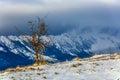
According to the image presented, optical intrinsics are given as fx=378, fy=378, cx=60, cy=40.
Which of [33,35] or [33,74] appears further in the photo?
[33,35]

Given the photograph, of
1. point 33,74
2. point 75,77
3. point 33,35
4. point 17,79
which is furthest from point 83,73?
point 33,35

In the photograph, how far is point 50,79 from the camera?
31938 millimetres

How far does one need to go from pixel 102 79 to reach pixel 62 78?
3402 millimetres

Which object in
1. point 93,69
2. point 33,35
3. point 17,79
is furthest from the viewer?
point 33,35

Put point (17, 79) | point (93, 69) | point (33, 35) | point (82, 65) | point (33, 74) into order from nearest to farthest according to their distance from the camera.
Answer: point (17, 79)
point (33, 74)
point (93, 69)
point (82, 65)
point (33, 35)

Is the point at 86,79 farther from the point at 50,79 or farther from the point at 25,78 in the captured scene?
the point at 25,78

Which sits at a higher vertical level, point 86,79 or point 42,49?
point 42,49

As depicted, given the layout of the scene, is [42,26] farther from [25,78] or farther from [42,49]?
[25,78]

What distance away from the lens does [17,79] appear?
31.2 meters

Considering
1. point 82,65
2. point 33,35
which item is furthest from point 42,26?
point 82,65

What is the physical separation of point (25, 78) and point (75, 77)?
4.35 m

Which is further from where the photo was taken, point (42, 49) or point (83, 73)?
point (42, 49)

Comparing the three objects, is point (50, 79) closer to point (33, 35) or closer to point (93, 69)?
point (93, 69)

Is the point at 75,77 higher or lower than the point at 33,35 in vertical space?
lower
